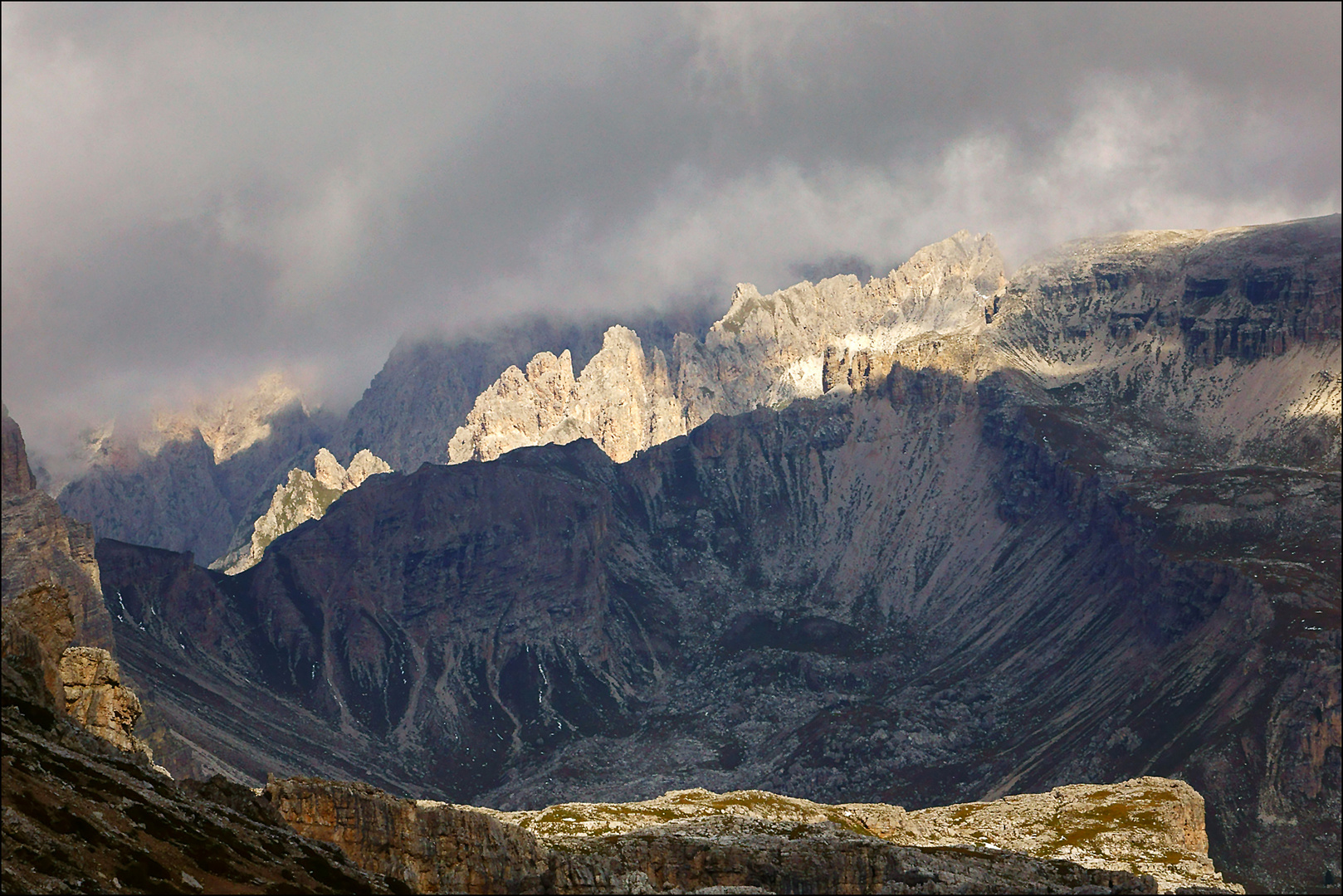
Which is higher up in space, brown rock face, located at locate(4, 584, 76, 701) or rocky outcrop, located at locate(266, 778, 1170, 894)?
brown rock face, located at locate(4, 584, 76, 701)

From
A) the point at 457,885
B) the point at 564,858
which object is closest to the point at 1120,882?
the point at 564,858

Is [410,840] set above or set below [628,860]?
above

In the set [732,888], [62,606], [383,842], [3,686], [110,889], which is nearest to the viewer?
[110,889]

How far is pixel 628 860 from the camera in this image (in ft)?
564

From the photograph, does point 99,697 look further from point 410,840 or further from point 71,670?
point 410,840

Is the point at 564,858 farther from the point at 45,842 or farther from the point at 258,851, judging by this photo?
the point at 45,842

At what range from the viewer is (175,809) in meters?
122

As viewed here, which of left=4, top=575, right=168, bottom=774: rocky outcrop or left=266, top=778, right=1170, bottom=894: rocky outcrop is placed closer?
left=4, top=575, right=168, bottom=774: rocky outcrop

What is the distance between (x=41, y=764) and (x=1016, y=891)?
98871mm

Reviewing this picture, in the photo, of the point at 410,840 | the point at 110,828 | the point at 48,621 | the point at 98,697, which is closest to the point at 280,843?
the point at 110,828

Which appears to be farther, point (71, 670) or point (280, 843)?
point (71, 670)

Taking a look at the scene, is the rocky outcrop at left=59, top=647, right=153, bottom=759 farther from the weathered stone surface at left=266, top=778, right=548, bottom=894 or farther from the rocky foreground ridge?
the weathered stone surface at left=266, top=778, right=548, bottom=894

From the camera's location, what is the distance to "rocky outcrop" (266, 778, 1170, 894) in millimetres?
150000

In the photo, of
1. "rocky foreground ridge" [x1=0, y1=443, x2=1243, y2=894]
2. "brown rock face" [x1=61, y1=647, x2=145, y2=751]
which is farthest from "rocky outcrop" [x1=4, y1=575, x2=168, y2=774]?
"rocky foreground ridge" [x1=0, y1=443, x2=1243, y2=894]
